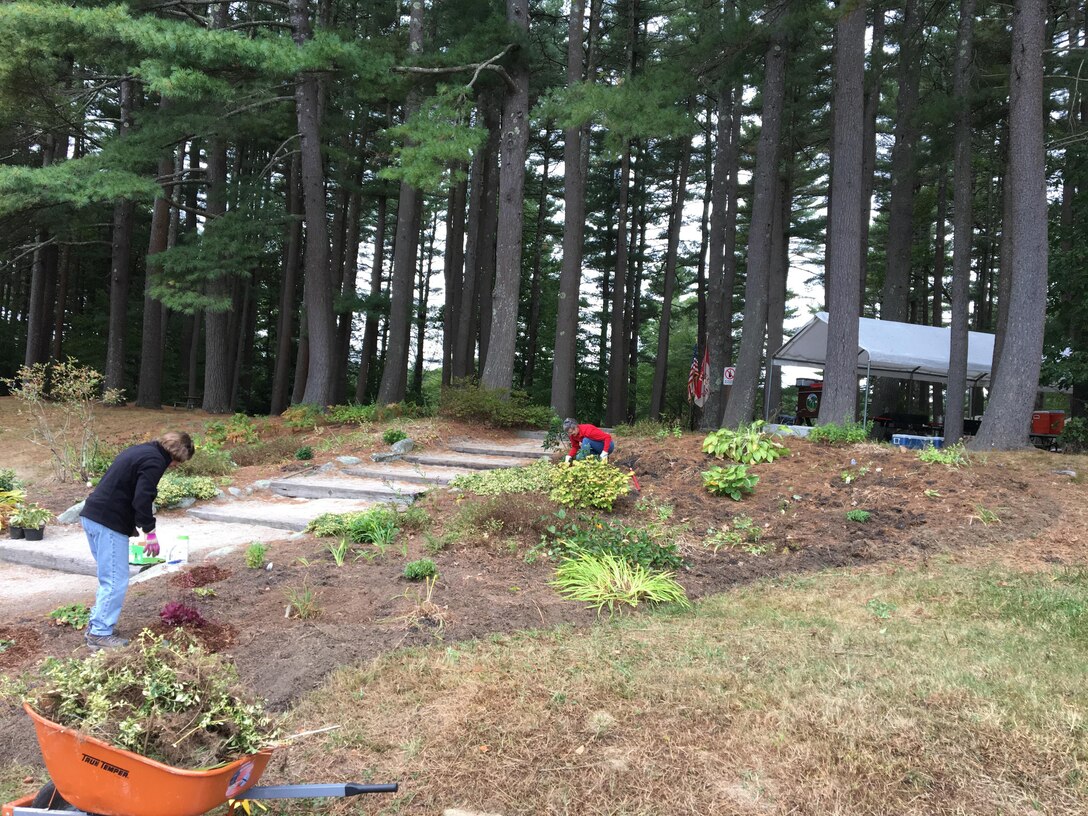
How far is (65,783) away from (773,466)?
24.4 feet

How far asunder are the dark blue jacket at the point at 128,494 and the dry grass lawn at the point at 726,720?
5.28 feet

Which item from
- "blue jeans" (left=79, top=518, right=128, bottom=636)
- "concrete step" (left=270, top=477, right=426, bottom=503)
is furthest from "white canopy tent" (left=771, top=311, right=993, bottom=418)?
"blue jeans" (left=79, top=518, right=128, bottom=636)

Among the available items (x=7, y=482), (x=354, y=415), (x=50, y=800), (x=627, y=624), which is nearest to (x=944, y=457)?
(x=627, y=624)

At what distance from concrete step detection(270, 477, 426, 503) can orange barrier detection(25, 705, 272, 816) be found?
5719mm

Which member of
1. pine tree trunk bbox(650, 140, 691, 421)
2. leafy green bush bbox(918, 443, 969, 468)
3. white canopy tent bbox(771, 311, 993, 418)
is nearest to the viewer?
leafy green bush bbox(918, 443, 969, 468)

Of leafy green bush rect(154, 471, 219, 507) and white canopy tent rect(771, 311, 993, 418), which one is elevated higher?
white canopy tent rect(771, 311, 993, 418)

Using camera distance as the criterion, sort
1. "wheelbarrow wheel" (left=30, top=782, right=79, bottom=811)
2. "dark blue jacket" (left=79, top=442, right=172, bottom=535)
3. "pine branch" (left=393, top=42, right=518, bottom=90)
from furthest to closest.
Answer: "pine branch" (left=393, top=42, right=518, bottom=90) < "dark blue jacket" (left=79, top=442, right=172, bottom=535) < "wheelbarrow wheel" (left=30, top=782, right=79, bottom=811)

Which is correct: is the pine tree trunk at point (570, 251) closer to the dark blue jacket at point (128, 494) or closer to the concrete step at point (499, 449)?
the concrete step at point (499, 449)

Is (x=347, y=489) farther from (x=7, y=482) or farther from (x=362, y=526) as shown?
(x=7, y=482)

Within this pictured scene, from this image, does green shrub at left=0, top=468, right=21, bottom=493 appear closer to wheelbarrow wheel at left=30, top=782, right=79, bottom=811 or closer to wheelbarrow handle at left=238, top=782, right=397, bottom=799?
wheelbarrow wheel at left=30, top=782, right=79, bottom=811

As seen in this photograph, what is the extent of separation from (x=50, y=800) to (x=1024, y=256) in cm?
1128

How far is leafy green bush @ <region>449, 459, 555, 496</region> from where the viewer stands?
765cm

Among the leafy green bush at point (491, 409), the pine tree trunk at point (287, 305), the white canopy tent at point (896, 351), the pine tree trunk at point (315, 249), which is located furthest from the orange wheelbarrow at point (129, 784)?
the pine tree trunk at point (287, 305)

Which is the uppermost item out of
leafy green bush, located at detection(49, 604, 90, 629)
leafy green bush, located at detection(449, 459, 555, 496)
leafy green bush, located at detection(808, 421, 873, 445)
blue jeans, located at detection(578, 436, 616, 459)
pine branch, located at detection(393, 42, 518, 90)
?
pine branch, located at detection(393, 42, 518, 90)
